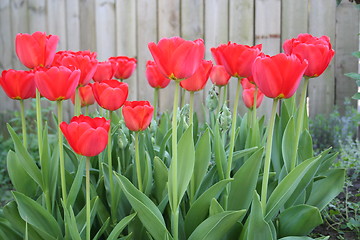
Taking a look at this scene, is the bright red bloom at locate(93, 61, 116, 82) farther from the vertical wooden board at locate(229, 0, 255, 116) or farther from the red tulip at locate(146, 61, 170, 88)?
the vertical wooden board at locate(229, 0, 255, 116)

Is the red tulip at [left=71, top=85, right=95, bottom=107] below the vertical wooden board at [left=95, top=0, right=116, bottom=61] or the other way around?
below

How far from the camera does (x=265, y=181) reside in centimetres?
126

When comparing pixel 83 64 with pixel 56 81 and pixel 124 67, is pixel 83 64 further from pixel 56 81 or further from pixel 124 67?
pixel 124 67

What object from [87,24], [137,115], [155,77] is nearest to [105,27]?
[87,24]

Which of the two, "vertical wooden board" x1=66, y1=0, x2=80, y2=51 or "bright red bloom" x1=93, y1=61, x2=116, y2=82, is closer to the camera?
"bright red bloom" x1=93, y1=61, x2=116, y2=82

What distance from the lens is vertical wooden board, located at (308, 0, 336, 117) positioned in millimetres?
3945

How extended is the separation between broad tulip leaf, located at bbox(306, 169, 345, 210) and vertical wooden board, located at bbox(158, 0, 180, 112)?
2767 mm

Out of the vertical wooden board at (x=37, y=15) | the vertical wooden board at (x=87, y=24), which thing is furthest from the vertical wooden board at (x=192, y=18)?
the vertical wooden board at (x=37, y=15)

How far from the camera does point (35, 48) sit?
1434 mm

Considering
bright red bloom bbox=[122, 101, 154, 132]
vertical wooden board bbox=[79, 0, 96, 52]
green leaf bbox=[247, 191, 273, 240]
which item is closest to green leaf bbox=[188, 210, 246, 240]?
green leaf bbox=[247, 191, 273, 240]

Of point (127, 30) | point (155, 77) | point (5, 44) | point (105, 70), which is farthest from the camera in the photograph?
point (5, 44)

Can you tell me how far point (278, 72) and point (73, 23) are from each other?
12.3 ft

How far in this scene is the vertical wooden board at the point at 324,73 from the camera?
3.95m

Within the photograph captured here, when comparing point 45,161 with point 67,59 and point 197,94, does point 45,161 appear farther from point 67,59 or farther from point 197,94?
point 197,94
